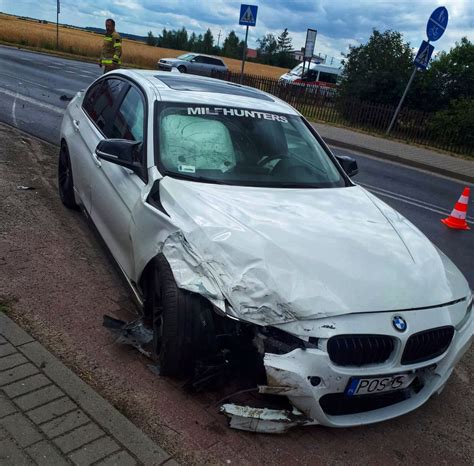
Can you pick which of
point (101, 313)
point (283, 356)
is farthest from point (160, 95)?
point (283, 356)

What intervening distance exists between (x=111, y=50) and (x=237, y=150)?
37.0 ft

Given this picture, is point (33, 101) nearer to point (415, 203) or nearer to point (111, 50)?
point (111, 50)

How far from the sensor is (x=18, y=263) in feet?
14.1

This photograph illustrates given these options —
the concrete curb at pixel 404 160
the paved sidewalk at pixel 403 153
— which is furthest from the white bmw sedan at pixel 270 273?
the paved sidewalk at pixel 403 153

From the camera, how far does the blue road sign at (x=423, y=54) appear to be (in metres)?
15.5

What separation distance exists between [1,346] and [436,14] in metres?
15.0

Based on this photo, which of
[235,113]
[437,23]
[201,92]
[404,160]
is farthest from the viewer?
[437,23]

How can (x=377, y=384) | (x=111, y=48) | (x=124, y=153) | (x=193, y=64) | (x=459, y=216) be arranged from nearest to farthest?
(x=377, y=384) < (x=124, y=153) < (x=459, y=216) < (x=111, y=48) < (x=193, y=64)

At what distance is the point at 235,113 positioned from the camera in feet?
13.8

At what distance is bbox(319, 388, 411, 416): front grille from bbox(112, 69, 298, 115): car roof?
8.22 ft

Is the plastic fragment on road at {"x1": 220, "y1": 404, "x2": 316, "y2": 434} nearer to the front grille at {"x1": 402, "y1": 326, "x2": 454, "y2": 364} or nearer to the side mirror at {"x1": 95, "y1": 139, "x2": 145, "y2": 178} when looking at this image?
the front grille at {"x1": 402, "y1": 326, "x2": 454, "y2": 364}

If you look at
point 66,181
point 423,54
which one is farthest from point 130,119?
point 423,54

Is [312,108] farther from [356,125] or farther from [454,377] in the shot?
[454,377]

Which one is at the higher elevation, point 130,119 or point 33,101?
point 130,119
